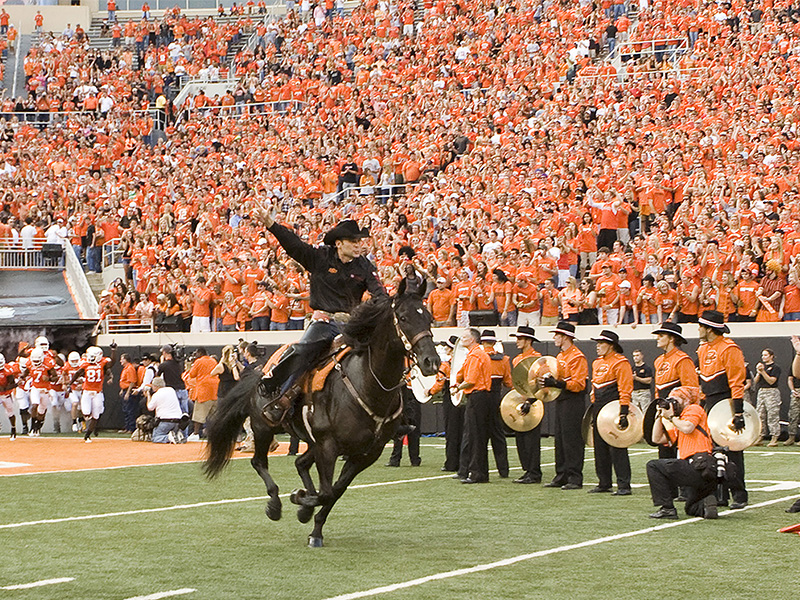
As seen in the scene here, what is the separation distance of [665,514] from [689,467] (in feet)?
1.83

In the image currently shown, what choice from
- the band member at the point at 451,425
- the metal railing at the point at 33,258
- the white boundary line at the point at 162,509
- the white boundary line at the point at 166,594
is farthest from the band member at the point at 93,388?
the white boundary line at the point at 166,594

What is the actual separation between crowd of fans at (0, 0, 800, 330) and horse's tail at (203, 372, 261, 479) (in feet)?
22.4

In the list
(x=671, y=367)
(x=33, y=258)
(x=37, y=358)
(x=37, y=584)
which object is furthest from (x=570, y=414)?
(x=33, y=258)

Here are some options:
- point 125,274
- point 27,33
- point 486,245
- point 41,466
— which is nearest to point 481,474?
point 41,466

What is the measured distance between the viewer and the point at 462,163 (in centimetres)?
2794

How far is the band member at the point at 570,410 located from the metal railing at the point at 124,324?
15.1m

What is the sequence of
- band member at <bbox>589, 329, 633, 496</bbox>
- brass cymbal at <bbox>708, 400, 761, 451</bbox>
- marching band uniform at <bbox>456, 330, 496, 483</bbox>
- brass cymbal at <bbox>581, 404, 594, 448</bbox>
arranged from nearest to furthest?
brass cymbal at <bbox>708, 400, 761, 451</bbox> < band member at <bbox>589, 329, 633, 496</bbox> < brass cymbal at <bbox>581, 404, 594, 448</bbox> < marching band uniform at <bbox>456, 330, 496, 483</bbox>

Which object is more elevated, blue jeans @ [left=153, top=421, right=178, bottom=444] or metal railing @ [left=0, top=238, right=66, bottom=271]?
metal railing @ [left=0, top=238, right=66, bottom=271]

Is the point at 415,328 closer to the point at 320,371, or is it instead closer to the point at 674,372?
the point at 320,371

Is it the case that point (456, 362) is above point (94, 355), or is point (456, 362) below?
below

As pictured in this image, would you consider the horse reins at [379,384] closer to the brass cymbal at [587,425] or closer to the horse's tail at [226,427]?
the horse's tail at [226,427]

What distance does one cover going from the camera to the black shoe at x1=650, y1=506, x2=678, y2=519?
11.1m

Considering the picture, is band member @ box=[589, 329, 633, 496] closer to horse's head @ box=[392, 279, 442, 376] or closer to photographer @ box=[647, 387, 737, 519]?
photographer @ box=[647, 387, 737, 519]

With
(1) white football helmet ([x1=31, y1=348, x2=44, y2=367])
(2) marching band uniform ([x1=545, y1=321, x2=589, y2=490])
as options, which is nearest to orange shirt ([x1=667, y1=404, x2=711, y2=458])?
(2) marching band uniform ([x1=545, y1=321, x2=589, y2=490])
